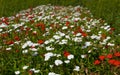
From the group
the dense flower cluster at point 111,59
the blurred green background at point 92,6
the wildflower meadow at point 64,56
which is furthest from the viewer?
the blurred green background at point 92,6

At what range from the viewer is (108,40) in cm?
724

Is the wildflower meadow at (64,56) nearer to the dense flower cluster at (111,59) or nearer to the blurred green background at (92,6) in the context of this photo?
the dense flower cluster at (111,59)

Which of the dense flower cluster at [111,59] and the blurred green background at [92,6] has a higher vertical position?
the blurred green background at [92,6]

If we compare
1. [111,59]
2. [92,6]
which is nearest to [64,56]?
[111,59]

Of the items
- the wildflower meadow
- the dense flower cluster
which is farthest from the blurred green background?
the dense flower cluster

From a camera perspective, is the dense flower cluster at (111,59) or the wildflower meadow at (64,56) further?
the wildflower meadow at (64,56)

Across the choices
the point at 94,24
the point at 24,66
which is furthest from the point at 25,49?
the point at 94,24

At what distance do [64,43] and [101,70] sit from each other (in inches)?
51.1

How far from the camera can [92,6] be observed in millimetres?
12406

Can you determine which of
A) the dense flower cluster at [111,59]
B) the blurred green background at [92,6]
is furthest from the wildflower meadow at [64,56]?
the blurred green background at [92,6]

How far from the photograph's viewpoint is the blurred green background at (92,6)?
9927 millimetres

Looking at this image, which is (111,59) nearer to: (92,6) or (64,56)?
(64,56)

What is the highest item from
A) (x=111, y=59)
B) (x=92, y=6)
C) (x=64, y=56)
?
(x=92, y=6)

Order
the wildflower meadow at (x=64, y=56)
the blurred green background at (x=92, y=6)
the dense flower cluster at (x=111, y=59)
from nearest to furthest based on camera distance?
the dense flower cluster at (x=111, y=59), the wildflower meadow at (x=64, y=56), the blurred green background at (x=92, y=6)
